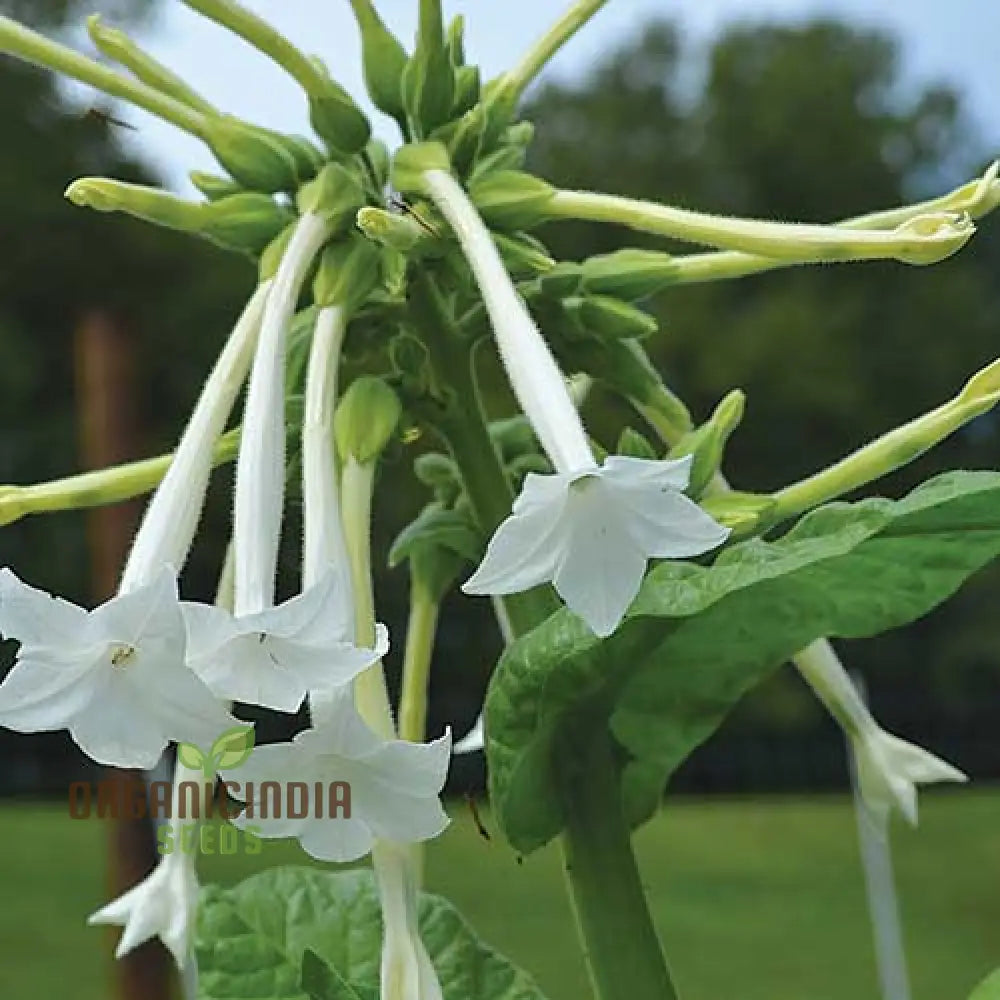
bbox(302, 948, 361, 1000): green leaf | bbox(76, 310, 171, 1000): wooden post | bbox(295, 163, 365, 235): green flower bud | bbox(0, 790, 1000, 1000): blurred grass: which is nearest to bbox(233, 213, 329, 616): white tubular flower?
bbox(295, 163, 365, 235): green flower bud

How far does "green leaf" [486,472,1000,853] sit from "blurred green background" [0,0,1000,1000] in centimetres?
334

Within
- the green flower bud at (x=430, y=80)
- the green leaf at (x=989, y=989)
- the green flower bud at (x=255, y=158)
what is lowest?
the green leaf at (x=989, y=989)

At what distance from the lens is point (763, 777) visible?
26.4 ft

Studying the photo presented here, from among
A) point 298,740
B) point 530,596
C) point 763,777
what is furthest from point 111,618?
point 763,777

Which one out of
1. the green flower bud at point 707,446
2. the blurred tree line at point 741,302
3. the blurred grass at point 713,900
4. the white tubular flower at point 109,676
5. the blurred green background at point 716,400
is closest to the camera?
the white tubular flower at point 109,676

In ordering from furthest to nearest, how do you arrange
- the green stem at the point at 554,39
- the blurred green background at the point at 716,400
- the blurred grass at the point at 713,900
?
the blurred green background at the point at 716,400, the blurred grass at the point at 713,900, the green stem at the point at 554,39

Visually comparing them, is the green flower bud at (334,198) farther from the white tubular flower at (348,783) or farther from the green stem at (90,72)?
the white tubular flower at (348,783)

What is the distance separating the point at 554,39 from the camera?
0.66 metres

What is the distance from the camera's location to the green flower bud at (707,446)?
52 centimetres

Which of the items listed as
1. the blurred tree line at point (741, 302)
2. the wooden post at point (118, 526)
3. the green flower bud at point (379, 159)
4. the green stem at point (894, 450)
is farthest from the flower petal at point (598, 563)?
the blurred tree line at point (741, 302)

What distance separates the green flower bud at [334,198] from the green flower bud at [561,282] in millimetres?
68

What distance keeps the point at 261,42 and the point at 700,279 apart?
0.18 metres

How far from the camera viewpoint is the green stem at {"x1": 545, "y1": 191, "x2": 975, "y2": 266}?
48 cm

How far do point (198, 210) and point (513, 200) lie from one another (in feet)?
0.35
